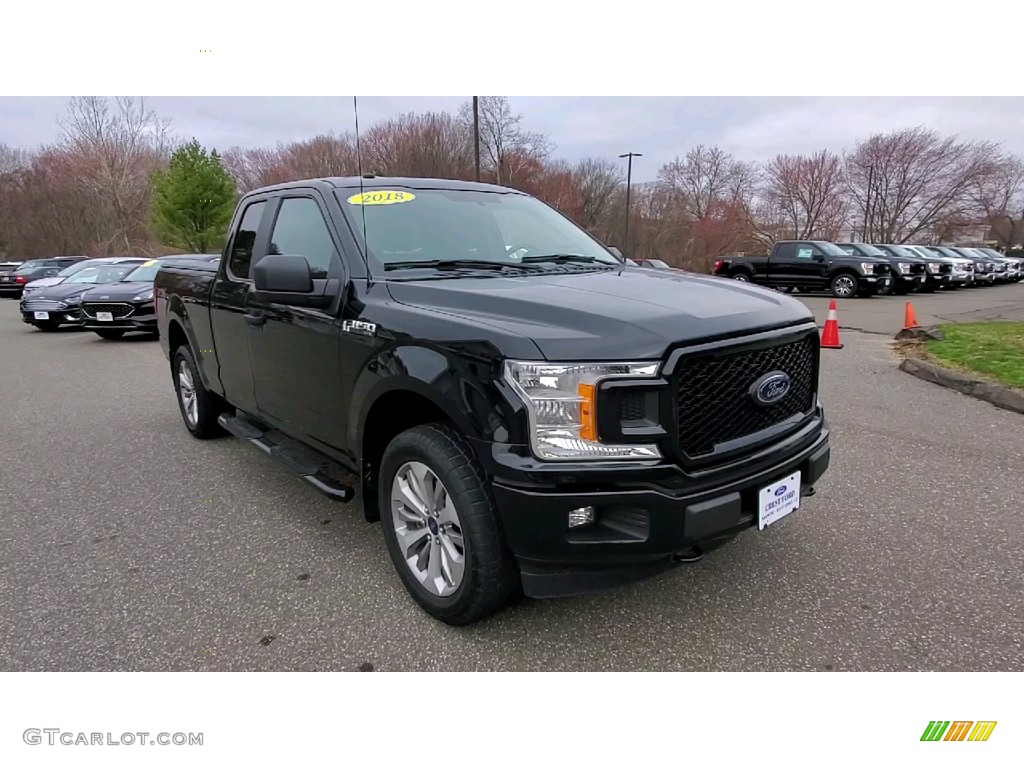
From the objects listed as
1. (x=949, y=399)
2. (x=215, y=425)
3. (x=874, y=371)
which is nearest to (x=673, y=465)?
(x=215, y=425)

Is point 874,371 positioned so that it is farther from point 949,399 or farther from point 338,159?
point 338,159

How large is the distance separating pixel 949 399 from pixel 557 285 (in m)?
5.40

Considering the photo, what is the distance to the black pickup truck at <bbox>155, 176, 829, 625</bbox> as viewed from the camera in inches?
84.4

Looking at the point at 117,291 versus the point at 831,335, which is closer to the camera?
the point at 831,335

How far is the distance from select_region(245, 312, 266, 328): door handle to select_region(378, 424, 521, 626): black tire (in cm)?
155

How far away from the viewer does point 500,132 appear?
37.3 metres

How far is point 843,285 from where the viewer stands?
20.0m

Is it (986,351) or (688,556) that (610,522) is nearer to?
(688,556)

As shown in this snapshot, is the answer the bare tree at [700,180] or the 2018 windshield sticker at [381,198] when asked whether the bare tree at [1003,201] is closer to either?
the bare tree at [700,180]

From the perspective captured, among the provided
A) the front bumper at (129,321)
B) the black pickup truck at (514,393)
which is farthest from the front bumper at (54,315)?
the black pickup truck at (514,393)

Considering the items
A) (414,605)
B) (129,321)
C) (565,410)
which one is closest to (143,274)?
(129,321)

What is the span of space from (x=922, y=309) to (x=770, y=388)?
1697 cm

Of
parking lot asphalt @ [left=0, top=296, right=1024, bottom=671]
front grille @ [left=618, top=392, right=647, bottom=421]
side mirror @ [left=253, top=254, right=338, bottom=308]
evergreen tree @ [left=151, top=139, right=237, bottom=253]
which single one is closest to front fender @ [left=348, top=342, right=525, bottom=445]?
front grille @ [left=618, top=392, right=647, bottom=421]

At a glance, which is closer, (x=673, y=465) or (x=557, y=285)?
(x=673, y=465)
